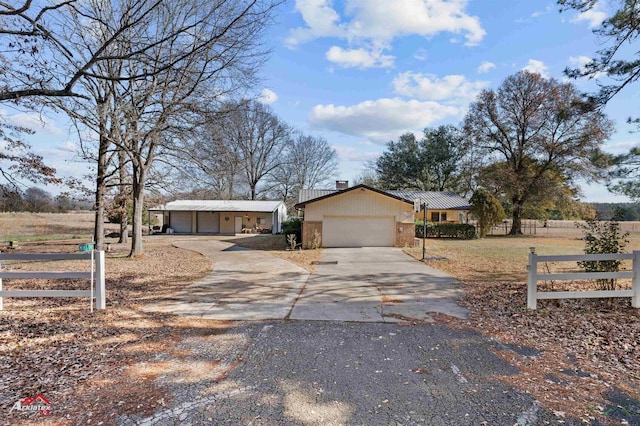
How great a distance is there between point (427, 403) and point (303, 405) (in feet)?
3.50

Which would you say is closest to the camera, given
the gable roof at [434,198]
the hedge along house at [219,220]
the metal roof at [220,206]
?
the gable roof at [434,198]

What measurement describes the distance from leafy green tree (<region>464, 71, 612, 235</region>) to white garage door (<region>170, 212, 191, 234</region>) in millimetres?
26384

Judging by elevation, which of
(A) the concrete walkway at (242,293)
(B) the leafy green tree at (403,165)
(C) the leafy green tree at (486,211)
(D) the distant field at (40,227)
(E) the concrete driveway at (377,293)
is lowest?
(A) the concrete walkway at (242,293)

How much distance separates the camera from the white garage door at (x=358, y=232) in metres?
18.0

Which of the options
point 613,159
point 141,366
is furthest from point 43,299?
point 613,159

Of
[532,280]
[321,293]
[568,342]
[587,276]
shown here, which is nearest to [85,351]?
[321,293]

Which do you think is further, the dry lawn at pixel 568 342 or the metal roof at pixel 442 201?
the metal roof at pixel 442 201

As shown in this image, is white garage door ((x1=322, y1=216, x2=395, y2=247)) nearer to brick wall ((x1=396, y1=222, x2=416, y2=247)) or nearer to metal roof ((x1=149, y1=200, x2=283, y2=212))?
brick wall ((x1=396, y1=222, x2=416, y2=247))

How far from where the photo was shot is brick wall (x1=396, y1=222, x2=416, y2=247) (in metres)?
17.9

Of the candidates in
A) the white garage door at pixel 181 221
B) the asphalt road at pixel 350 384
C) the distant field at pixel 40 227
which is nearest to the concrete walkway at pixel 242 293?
the asphalt road at pixel 350 384

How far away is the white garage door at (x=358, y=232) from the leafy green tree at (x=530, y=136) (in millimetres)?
14856

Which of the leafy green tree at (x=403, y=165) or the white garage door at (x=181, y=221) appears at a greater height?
the leafy green tree at (x=403, y=165)

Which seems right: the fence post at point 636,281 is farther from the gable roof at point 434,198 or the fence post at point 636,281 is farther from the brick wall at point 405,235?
the gable roof at point 434,198

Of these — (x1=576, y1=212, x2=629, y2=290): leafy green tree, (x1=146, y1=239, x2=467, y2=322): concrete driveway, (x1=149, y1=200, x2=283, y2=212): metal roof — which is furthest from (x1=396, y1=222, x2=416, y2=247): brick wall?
(x1=149, y1=200, x2=283, y2=212): metal roof
